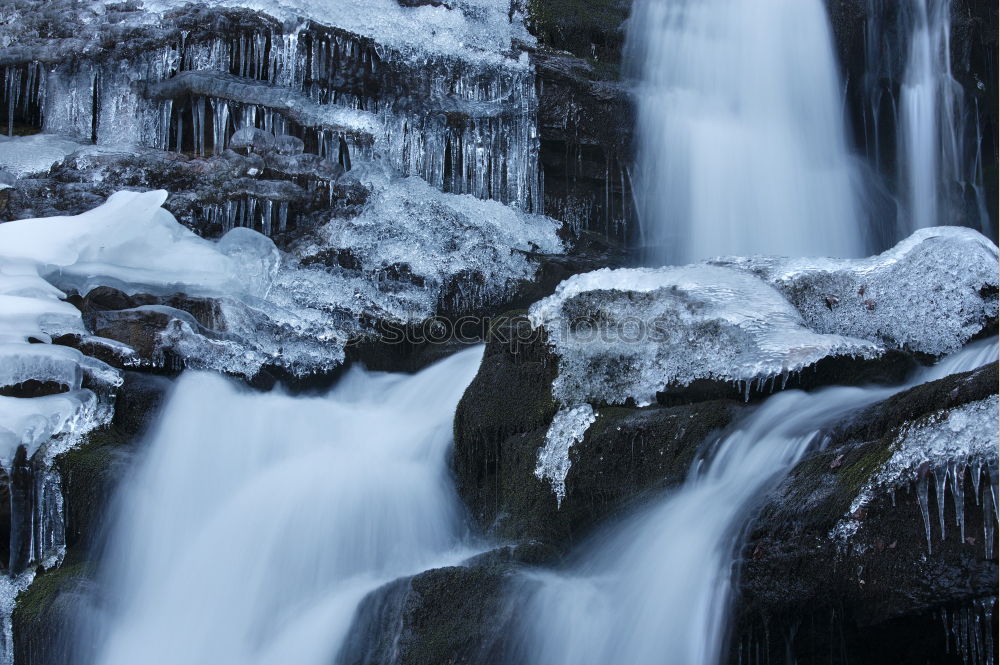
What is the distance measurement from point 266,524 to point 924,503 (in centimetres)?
344

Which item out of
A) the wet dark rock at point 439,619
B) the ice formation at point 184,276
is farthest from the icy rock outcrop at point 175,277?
the wet dark rock at point 439,619

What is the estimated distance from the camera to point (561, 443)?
5449mm

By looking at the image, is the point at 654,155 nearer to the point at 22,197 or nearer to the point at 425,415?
the point at 425,415

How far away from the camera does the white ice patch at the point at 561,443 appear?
5355 millimetres

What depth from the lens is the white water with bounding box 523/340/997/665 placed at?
4.02 m

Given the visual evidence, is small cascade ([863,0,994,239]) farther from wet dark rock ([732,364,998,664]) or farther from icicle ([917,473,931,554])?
icicle ([917,473,931,554])

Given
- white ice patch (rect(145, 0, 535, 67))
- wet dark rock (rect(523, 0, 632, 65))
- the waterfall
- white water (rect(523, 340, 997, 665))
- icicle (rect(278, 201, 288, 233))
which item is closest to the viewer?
white water (rect(523, 340, 997, 665))

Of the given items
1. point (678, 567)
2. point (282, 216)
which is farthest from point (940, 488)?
point (282, 216)

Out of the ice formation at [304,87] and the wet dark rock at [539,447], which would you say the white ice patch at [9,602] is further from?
the ice formation at [304,87]

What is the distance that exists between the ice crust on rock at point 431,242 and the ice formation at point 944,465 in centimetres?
547

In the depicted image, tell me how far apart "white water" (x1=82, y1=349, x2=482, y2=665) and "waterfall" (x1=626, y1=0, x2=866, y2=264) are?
4.55 metres

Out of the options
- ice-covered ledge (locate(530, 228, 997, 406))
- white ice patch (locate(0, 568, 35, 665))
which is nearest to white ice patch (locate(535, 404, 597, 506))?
ice-covered ledge (locate(530, 228, 997, 406))

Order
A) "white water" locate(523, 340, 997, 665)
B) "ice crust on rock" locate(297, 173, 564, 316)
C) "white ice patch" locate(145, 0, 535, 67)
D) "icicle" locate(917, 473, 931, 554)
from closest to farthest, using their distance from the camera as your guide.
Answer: "icicle" locate(917, 473, 931, 554), "white water" locate(523, 340, 997, 665), "ice crust on rock" locate(297, 173, 564, 316), "white ice patch" locate(145, 0, 535, 67)

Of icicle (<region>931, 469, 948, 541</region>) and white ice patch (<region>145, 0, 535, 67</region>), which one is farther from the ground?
white ice patch (<region>145, 0, 535, 67</region>)
